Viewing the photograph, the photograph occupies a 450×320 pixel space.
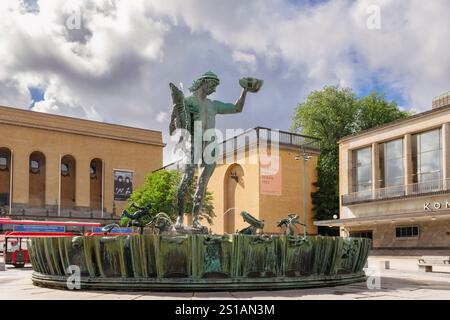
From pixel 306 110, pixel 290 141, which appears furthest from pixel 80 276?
pixel 306 110

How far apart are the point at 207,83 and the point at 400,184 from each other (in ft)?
94.8

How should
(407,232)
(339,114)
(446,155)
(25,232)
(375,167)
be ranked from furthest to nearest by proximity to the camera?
(339,114), (375,167), (407,232), (446,155), (25,232)

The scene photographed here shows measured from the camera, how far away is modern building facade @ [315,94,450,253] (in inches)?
1287

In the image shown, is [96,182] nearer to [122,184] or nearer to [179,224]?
[122,184]

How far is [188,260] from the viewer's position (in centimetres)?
846

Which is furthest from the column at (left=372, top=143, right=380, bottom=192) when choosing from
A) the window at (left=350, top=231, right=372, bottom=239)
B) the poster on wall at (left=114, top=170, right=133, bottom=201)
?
the poster on wall at (left=114, top=170, right=133, bottom=201)

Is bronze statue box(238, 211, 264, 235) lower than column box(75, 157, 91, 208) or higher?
lower

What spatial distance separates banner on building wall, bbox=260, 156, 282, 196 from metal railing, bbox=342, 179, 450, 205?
17.2ft

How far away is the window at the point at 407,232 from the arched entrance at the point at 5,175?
129 feet

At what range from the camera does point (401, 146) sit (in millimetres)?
36625

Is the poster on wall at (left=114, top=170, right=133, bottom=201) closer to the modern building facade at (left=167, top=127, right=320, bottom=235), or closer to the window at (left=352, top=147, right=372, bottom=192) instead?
the modern building facade at (left=167, top=127, right=320, bottom=235)

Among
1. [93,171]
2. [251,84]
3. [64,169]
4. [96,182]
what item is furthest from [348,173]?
[64,169]

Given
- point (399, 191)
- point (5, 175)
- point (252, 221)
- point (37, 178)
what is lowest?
point (252, 221)
